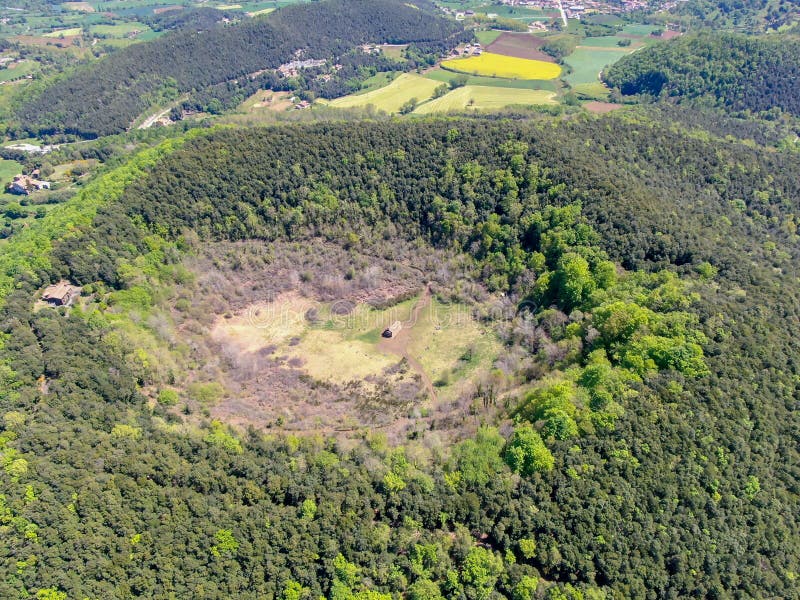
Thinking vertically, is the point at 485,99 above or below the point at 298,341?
above

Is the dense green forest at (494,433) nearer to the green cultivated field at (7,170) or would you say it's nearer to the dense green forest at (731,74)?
the green cultivated field at (7,170)

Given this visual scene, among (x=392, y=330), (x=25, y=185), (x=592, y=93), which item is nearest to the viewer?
(x=392, y=330)

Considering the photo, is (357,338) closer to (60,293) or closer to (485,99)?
(60,293)

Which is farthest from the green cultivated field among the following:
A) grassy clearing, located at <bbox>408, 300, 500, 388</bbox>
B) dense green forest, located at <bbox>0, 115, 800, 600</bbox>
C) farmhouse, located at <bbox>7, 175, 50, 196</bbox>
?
grassy clearing, located at <bbox>408, 300, 500, 388</bbox>

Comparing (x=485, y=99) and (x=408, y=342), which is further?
(x=485, y=99)

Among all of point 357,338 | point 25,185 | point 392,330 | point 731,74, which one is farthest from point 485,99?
point 25,185

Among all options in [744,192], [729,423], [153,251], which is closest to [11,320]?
[153,251]

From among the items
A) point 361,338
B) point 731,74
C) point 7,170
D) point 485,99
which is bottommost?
point 361,338
